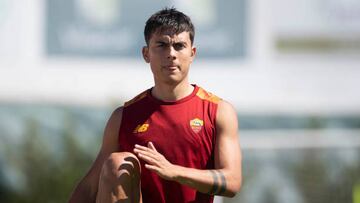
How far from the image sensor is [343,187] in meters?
13.1

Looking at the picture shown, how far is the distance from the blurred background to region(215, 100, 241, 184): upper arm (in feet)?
32.1

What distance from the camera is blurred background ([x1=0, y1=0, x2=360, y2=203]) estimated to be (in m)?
17.5

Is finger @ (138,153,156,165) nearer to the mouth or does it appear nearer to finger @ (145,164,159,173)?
finger @ (145,164,159,173)

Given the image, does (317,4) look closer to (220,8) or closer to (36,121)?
(220,8)

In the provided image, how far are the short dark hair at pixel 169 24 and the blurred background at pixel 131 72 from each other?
32.5 ft

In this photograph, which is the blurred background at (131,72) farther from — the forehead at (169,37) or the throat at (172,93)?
the forehead at (169,37)

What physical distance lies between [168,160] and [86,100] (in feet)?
39.2

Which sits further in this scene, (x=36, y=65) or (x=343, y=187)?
(x=36, y=65)

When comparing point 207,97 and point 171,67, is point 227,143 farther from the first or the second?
point 171,67

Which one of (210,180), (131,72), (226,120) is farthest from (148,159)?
(131,72)

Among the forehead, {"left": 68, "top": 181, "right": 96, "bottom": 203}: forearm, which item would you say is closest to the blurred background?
{"left": 68, "top": 181, "right": 96, "bottom": 203}: forearm

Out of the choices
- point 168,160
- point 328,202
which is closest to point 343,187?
point 328,202

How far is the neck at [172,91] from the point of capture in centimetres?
668

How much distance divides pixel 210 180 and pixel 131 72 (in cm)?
1195
